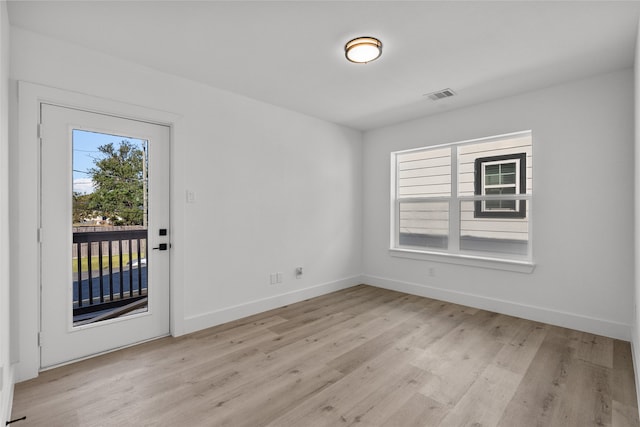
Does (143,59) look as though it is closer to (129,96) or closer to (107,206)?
(129,96)

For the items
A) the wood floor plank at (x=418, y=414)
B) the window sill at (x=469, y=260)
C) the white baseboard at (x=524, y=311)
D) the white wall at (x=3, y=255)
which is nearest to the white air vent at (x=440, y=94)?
the window sill at (x=469, y=260)

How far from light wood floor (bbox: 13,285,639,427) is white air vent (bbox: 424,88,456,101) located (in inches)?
104

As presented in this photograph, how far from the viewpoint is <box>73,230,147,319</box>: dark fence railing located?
8.82 ft

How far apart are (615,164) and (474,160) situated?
1.41 meters

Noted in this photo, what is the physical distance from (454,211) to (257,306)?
9.69 feet

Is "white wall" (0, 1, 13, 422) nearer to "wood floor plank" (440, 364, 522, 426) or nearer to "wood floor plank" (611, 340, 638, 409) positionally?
"wood floor plank" (440, 364, 522, 426)

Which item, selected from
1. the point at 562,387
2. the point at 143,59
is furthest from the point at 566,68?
the point at 143,59

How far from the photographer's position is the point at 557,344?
293cm

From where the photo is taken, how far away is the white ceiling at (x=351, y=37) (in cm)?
213

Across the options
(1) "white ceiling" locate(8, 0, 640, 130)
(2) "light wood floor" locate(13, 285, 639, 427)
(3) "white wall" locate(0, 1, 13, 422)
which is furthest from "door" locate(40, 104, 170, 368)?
(1) "white ceiling" locate(8, 0, 640, 130)

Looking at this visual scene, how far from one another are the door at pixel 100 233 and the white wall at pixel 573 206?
12.1 feet

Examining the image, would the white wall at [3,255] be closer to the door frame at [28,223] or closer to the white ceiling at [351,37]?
the door frame at [28,223]

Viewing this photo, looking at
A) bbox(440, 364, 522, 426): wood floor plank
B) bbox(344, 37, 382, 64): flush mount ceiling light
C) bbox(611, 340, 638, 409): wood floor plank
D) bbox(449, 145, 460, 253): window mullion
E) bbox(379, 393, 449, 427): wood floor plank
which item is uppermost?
bbox(344, 37, 382, 64): flush mount ceiling light

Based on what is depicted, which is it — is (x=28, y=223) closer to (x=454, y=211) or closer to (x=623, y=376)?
(x=454, y=211)
